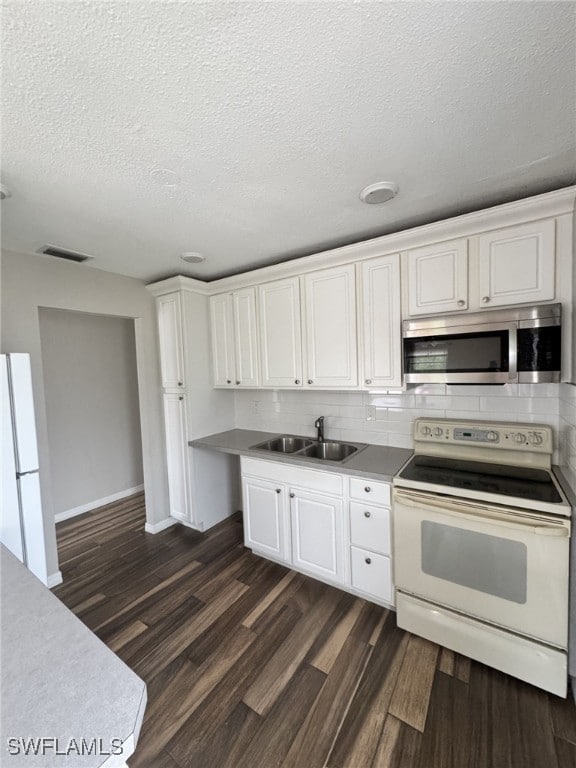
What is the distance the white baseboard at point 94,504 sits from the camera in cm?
349

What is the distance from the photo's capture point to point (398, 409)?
242 centimetres

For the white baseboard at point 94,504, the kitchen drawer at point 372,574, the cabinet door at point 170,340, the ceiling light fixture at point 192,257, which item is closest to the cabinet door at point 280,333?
the ceiling light fixture at point 192,257

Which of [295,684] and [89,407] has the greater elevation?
[89,407]

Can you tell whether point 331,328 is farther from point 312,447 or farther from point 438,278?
point 312,447

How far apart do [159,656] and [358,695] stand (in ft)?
3.58

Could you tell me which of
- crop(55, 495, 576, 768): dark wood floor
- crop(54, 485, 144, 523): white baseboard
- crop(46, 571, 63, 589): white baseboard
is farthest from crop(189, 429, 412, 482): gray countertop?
crop(54, 485, 144, 523): white baseboard

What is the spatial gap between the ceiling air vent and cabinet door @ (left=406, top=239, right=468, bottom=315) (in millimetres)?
2341

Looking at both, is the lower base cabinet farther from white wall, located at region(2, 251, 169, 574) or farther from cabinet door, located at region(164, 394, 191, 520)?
white wall, located at region(2, 251, 169, 574)

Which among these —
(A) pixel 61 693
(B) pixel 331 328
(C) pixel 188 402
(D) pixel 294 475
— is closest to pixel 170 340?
(C) pixel 188 402

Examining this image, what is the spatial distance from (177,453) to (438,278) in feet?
8.69

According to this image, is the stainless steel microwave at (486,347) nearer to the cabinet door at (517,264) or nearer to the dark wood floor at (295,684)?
the cabinet door at (517,264)

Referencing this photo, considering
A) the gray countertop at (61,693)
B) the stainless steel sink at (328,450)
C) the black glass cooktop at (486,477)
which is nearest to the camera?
the gray countertop at (61,693)

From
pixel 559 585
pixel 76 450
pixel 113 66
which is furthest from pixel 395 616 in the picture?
pixel 76 450

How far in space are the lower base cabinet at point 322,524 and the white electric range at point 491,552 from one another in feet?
0.53
